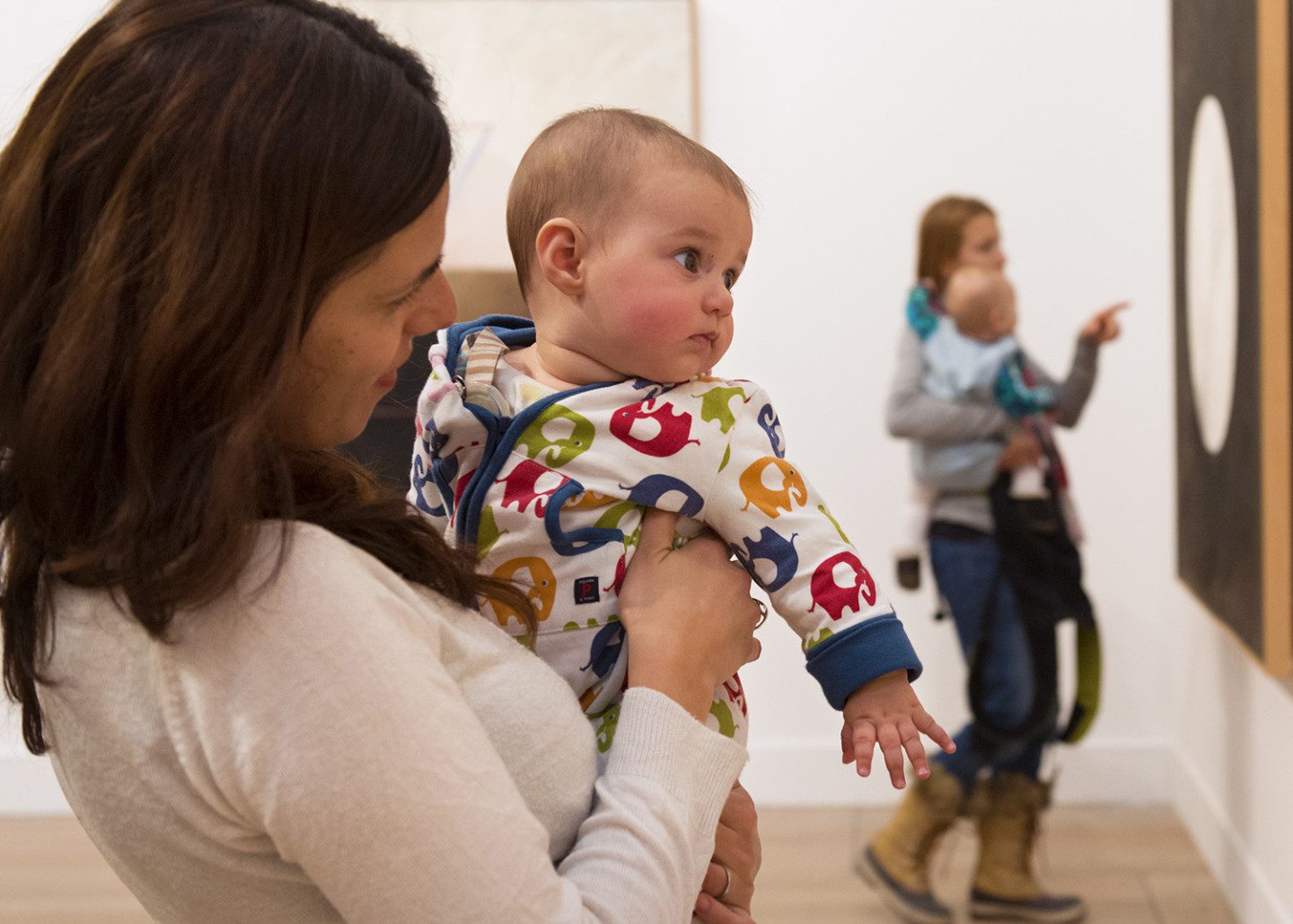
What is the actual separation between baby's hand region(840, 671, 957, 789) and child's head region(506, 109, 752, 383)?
307 mm

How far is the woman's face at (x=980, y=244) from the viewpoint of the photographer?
3.37 meters

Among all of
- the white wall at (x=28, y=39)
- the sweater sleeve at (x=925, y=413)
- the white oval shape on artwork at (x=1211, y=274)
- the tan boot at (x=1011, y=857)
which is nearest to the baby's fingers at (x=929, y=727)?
the white oval shape on artwork at (x=1211, y=274)

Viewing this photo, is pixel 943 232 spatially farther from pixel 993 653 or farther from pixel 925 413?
pixel 993 653

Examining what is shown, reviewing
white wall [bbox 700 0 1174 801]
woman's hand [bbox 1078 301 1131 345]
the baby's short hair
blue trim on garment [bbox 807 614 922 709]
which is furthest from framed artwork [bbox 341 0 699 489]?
blue trim on garment [bbox 807 614 922 709]

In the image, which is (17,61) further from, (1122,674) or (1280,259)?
(1122,674)

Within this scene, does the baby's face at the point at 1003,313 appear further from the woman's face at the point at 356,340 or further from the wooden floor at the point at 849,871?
the woman's face at the point at 356,340

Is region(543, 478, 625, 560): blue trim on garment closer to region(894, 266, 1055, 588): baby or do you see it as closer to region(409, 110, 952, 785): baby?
region(409, 110, 952, 785): baby

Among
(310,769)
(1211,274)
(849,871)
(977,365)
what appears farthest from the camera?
(849,871)

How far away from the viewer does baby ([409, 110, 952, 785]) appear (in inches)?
43.0

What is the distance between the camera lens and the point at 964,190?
3.98 m

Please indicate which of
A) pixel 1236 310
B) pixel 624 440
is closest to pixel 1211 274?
pixel 1236 310

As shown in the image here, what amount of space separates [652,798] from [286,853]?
0.23 meters

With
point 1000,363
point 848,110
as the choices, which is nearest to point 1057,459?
point 1000,363

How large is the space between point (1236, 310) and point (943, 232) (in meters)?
0.78
